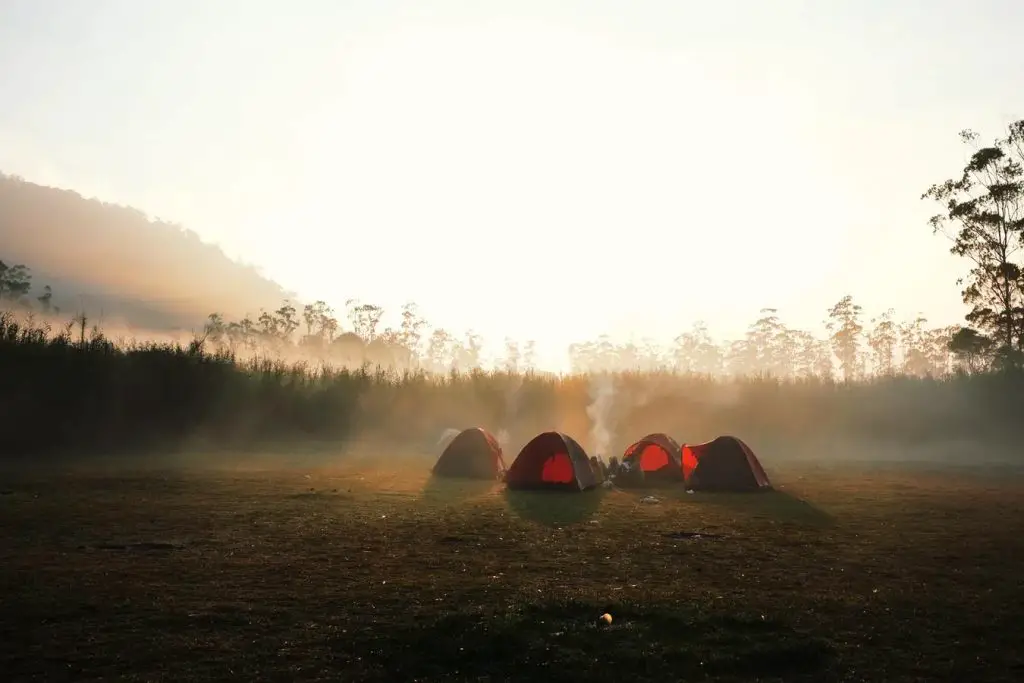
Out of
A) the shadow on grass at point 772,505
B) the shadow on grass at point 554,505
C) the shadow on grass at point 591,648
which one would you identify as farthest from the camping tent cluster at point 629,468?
the shadow on grass at point 591,648

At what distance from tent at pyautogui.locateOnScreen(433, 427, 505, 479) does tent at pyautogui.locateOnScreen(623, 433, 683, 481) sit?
11.4ft

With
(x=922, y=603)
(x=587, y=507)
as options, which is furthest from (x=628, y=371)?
(x=922, y=603)

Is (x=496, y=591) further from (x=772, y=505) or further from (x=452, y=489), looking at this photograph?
(x=452, y=489)

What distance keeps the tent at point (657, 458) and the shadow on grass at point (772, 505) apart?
2486mm

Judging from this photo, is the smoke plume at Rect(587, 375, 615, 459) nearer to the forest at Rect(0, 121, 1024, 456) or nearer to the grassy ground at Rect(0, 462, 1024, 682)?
the forest at Rect(0, 121, 1024, 456)

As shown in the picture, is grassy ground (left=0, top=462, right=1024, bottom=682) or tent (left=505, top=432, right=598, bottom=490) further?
tent (left=505, top=432, right=598, bottom=490)

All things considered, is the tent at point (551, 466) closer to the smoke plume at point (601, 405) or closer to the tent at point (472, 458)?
the tent at point (472, 458)

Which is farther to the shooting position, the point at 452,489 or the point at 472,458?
the point at 472,458

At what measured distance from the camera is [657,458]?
19.7 meters

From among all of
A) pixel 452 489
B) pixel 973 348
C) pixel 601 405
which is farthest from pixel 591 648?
pixel 973 348

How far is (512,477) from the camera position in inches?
682

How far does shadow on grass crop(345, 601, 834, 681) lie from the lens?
5.08 m

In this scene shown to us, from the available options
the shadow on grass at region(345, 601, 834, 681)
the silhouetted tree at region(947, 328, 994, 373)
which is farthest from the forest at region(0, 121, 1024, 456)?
the shadow on grass at region(345, 601, 834, 681)

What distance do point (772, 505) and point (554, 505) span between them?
4.27m
